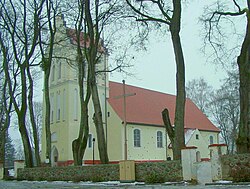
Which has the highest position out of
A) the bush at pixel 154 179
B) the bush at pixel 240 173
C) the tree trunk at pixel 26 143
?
the tree trunk at pixel 26 143

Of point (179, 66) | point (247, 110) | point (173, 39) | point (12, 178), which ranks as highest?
point (173, 39)

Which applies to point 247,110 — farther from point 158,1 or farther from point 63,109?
point 63,109

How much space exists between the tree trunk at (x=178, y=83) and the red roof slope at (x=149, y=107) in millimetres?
22458

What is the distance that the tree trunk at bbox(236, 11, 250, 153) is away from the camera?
55.5 ft

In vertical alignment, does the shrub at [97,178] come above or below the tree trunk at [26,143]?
below

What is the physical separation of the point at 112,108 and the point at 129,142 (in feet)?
14.0

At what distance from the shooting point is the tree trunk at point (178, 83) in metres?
18.0

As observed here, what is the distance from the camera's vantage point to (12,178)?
89.8 ft

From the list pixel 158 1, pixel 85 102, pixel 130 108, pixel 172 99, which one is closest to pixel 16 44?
pixel 85 102

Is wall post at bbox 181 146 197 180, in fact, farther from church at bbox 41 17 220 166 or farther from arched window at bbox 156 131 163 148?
arched window at bbox 156 131 163 148

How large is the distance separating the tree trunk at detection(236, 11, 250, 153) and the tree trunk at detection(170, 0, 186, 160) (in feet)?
8.59

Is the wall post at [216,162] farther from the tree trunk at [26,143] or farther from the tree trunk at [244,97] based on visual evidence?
the tree trunk at [26,143]

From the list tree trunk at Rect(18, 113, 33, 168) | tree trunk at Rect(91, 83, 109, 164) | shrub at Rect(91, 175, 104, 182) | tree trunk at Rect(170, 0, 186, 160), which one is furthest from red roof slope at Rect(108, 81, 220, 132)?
tree trunk at Rect(170, 0, 186, 160)

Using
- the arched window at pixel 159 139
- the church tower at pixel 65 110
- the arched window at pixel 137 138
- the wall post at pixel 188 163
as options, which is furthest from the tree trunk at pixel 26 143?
the arched window at pixel 159 139
